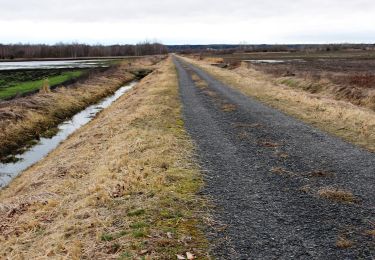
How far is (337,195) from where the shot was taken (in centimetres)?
837

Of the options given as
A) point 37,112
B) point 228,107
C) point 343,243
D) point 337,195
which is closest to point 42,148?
point 37,112

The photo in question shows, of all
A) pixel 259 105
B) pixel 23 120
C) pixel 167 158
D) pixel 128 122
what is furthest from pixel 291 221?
pixel 23 120

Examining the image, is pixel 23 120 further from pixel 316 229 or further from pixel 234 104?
pixel 316 229

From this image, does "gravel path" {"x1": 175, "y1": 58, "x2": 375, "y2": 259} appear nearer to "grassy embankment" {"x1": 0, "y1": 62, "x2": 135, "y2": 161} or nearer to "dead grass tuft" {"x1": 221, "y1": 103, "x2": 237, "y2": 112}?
"dead grass tuft" {"x1": 221, "y1": 103, "x2": 237, "y2": 112}

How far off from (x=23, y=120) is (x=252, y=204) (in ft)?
64.3

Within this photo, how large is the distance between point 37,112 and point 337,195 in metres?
22.7

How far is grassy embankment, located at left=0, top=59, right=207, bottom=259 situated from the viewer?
6629 mm

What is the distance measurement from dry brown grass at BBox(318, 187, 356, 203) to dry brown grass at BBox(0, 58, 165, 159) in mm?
15789

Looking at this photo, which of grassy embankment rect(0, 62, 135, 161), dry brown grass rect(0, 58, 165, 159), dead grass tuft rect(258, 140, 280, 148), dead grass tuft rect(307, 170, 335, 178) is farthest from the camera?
dry brown grass rect(0, 58, 165, 159)

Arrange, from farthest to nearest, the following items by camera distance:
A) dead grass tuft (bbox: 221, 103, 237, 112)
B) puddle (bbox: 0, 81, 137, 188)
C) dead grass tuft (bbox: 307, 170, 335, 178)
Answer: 1. dead grass tuft (bbox: 221, 103, 237, 112)
2. puddle (bbox: 0, 81, 137, 188)
3. dead grass tuft (bbox: 307, 170, 335, 178)

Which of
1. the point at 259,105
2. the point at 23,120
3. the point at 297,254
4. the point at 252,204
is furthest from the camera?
the point at 23,120

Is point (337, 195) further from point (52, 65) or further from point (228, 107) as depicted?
point (52, 65)

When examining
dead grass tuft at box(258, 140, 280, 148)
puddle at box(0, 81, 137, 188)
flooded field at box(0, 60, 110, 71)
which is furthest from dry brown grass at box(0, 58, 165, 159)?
flooded field at box(0, 60, 110, 71)

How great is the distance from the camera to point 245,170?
406 inches
